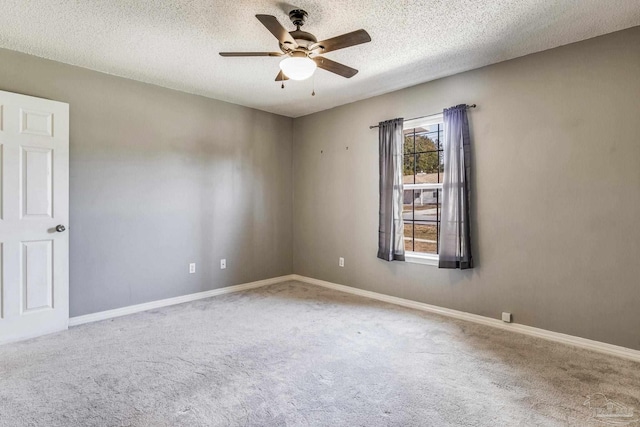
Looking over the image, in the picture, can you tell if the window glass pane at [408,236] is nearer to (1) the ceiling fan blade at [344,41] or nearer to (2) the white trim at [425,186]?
(2) the white trim at [425,186]

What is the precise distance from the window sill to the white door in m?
3.49

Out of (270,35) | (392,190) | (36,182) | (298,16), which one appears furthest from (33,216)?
(392,190)

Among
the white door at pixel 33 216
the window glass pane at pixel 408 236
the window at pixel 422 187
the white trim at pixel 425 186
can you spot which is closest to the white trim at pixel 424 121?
the window at pixel 422 187

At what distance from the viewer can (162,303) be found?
3.86m

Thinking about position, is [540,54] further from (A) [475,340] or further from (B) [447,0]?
(A) [475,340]

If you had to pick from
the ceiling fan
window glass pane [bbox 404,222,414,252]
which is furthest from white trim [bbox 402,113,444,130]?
the ceiling fan

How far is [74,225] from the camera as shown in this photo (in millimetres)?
3299

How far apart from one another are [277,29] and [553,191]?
262 cm

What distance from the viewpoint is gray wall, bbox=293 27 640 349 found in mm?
2604

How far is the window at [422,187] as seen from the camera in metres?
3.78

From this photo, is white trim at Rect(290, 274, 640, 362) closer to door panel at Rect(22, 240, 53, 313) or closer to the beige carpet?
the beige carpet

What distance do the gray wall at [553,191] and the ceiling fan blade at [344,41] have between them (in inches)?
70.2

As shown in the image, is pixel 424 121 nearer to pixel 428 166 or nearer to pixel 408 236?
pixel 428 166

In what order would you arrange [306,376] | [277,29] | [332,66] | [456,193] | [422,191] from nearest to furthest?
[277,29]
[306,376]
[332,66]
[456,193]
[422,191]
